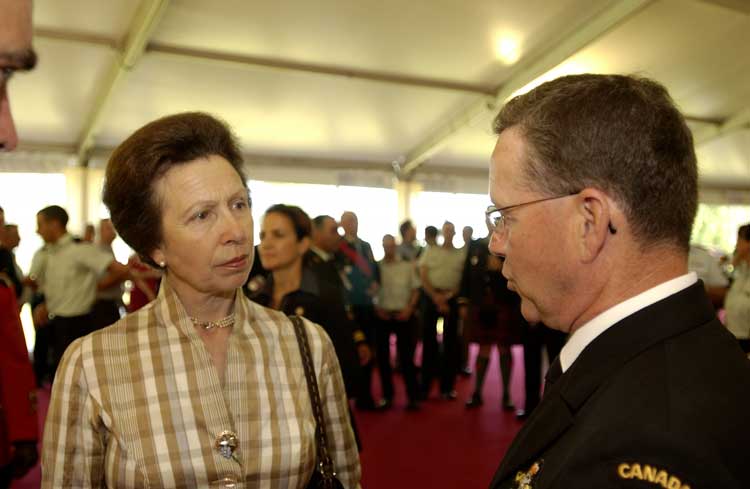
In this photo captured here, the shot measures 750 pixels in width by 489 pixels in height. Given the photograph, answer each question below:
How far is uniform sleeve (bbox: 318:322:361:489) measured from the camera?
1515 millimetres

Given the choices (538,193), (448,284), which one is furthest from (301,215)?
(448,284)

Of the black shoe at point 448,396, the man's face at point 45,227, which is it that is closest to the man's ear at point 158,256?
the man's face at point 45,227

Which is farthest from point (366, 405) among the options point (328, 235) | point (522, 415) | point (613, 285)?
point (613, 285)

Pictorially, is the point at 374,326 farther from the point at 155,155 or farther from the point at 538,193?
the point at 538,193

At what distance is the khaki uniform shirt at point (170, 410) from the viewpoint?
1.27m

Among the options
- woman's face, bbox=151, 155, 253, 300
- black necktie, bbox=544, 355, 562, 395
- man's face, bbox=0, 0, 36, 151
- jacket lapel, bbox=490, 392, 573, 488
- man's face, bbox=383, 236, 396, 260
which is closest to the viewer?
man's face, bbox=0, 0, 36, 151

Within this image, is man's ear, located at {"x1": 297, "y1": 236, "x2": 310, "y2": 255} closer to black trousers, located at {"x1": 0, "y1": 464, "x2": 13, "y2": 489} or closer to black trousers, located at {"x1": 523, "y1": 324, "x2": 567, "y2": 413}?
black trousers, located at {"x1": 0, "y1": 464, "x2": 13, "y2": 489}

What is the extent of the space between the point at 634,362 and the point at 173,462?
0.97 m

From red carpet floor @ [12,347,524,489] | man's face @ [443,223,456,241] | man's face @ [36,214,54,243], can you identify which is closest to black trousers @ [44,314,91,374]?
man's face @ [36,214,54,243]

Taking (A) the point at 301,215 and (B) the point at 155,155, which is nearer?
(B) the point at 155,155

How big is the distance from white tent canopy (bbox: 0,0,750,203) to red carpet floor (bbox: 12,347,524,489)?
3.02 m

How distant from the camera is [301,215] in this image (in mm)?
2881

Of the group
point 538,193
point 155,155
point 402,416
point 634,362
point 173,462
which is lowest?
point 402,416

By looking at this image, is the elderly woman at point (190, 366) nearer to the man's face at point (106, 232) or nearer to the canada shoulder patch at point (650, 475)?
Result: the canada shoulder patch at point (650, 475)
